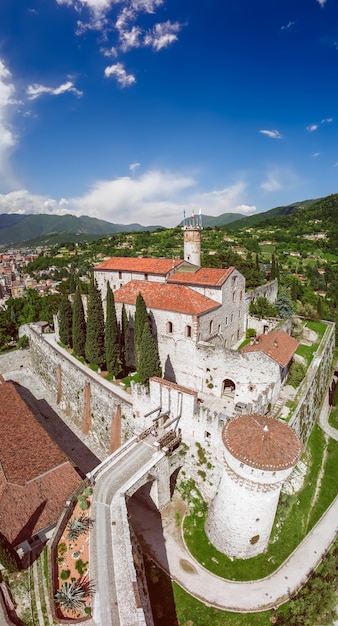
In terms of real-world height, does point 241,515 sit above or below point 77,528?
below

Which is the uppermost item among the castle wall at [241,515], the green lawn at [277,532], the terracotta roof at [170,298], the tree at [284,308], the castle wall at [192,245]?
the castle wall at [192,245]

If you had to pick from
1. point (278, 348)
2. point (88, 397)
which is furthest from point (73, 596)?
point (278, 348)

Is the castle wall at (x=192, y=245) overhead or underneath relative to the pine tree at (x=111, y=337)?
overhead

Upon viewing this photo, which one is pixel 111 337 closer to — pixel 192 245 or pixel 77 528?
pixel 192 245

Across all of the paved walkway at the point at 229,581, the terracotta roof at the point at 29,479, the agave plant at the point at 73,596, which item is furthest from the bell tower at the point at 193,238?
the agave plant at the point at 73,596

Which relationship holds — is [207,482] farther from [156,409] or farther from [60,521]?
[60,521]

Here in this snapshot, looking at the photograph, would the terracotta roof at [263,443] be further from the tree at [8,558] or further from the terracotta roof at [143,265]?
the terracotta roof at [143,265]

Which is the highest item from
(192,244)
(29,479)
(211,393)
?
(192,244)
